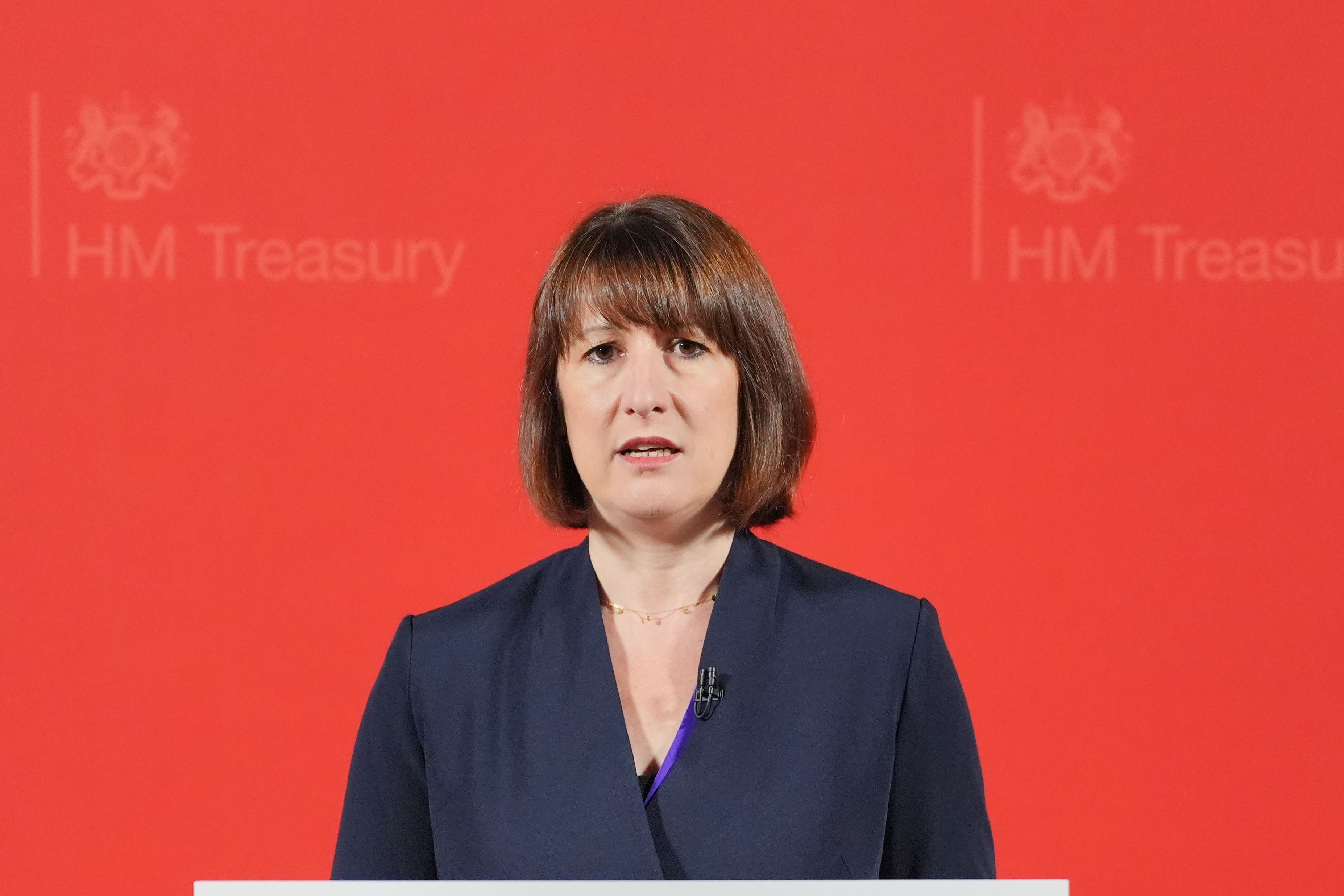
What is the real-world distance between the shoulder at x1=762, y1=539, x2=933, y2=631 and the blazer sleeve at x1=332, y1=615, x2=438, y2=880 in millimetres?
387

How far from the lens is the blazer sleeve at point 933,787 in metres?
1.37

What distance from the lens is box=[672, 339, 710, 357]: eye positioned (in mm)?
1323

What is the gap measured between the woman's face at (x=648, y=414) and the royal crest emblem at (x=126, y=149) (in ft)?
4.74

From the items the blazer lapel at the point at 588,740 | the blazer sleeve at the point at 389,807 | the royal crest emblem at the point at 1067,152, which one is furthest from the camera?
the royal crest emblem at the point at 1067,152

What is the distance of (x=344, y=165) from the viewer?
2510mm

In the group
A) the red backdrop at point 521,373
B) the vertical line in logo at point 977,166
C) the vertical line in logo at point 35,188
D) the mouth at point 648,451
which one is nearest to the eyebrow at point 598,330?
the mouth at point 648,451

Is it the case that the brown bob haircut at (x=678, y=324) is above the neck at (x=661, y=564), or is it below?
above

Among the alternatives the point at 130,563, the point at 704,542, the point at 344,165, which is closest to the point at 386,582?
the point at 130,563

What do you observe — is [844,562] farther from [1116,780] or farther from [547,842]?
[547,842]

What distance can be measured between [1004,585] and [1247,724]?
49 cm

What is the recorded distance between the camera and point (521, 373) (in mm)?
2529

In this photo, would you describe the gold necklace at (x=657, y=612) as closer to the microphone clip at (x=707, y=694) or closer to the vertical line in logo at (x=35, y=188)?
the microphone clip at (x=707, y=694)

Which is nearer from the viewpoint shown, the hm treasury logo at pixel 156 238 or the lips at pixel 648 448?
the lips at pixel 648 448

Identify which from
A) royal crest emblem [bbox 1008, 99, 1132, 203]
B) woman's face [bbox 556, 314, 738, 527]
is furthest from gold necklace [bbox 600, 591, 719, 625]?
royal crest emblem [bbox 1008, 99, 1132, 203]
